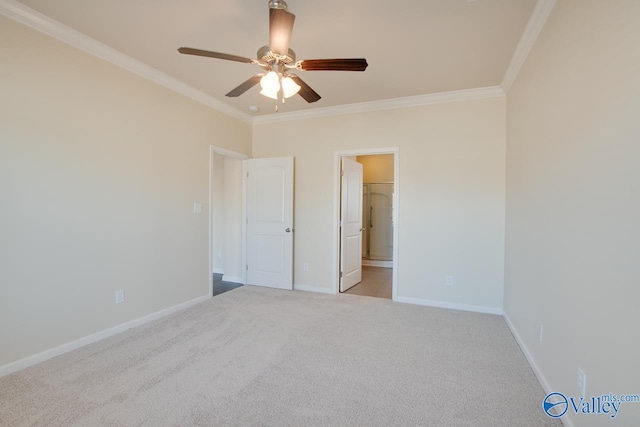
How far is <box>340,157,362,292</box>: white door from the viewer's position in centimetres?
453

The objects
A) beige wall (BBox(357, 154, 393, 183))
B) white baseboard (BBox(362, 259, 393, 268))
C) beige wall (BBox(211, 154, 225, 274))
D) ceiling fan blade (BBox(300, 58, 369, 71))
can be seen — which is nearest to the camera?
ceiling fan blade (BBox(300, 58, 369, 71))

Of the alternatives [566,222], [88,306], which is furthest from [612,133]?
[88,306]

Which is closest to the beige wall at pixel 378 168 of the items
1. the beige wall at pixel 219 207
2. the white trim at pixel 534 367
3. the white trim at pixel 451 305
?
the beige wall at pixel 219 207

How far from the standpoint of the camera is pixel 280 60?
211 cm

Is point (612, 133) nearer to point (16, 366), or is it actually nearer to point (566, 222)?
point (566, 222)

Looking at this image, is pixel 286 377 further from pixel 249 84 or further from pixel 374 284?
pixel 374 284

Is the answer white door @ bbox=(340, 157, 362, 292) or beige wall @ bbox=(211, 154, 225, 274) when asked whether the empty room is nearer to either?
white door @ bbox=(340, 157, 362, 292)

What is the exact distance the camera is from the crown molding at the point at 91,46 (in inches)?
86.8

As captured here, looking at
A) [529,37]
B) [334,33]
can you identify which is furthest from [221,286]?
[529,37]

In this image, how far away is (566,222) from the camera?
1775 millimetres

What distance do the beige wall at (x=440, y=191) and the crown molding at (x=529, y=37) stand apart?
0.58m

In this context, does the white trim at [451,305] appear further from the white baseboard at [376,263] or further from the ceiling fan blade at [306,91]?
the ceiling fan blade at [306,91]

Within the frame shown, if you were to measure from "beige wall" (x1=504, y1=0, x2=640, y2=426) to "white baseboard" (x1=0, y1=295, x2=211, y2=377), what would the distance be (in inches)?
142

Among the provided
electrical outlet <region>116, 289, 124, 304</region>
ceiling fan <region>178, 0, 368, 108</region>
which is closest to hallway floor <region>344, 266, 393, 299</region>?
electrical outlet <region>116, 289, 124, 304</region>
